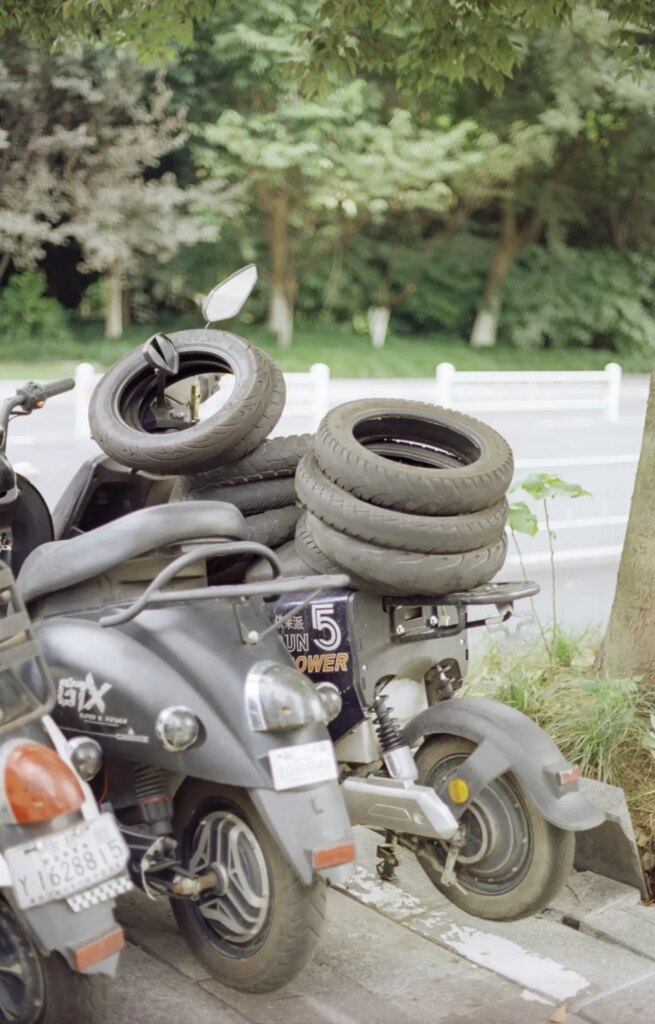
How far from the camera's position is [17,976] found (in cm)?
278

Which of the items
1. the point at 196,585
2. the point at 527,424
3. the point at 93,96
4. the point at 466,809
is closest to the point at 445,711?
the point at 466,809

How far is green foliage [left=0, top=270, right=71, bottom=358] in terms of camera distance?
29.3 m

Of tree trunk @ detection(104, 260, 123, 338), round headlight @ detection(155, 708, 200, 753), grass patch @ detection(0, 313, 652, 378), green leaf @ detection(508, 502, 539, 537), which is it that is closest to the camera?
round headlight @ detection(155, 708, 200, 753)

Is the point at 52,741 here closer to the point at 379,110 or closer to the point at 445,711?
the point at 445,711

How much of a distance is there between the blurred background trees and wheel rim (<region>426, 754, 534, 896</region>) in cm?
2199

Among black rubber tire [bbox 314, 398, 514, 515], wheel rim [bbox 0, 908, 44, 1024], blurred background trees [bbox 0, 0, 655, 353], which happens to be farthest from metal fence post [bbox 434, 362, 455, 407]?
wheel rim [bbox 0, 908, 44, 1024]

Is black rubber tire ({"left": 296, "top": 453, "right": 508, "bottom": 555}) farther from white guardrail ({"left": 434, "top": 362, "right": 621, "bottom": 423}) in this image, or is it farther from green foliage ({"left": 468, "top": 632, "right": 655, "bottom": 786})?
white guardrail ({"left": 434, "top": 362, "right": 621, "bottom": 423})

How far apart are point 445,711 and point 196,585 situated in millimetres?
852

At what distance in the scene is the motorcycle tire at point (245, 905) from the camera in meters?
2.97

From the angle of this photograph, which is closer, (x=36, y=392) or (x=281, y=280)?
(x=36, y=392)

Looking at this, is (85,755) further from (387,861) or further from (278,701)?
(387,861)

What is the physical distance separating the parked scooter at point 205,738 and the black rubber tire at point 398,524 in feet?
1.03

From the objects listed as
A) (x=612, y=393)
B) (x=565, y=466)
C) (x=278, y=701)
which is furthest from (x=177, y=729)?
(x=612, y=393)

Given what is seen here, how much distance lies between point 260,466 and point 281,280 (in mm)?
28828
